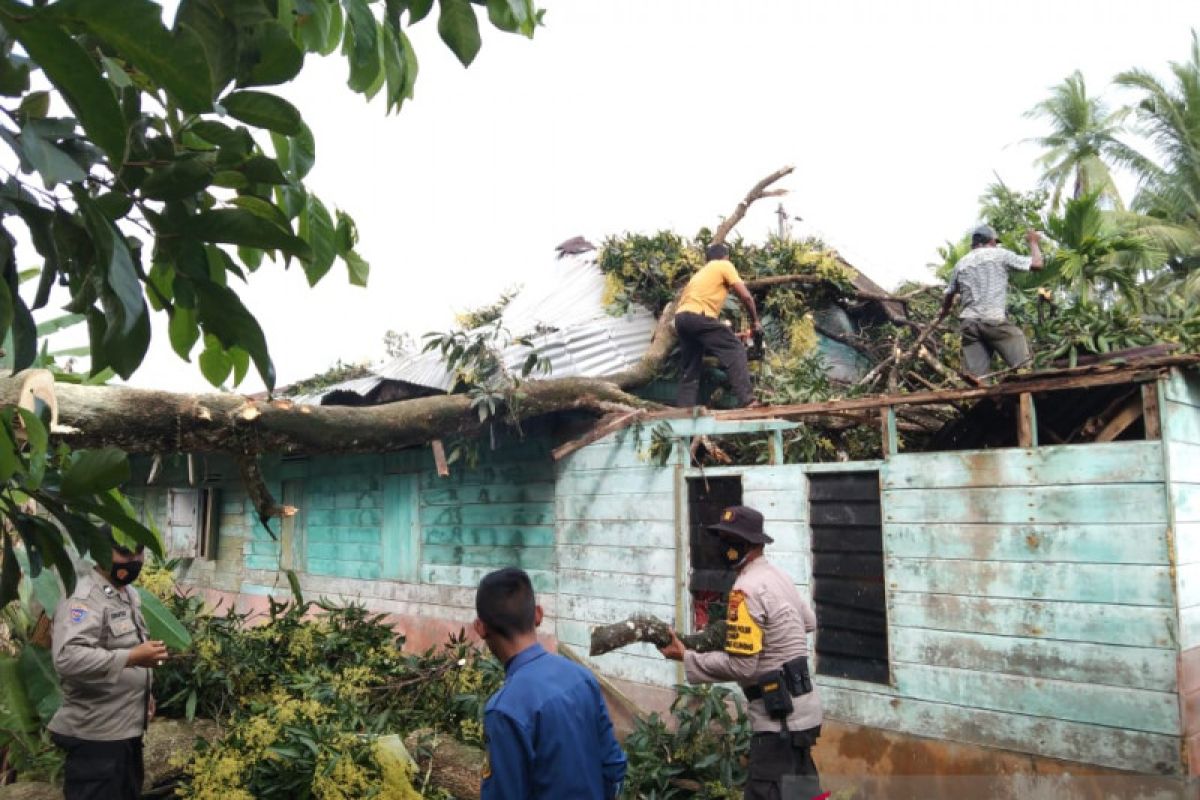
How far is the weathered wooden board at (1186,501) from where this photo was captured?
4.50 m

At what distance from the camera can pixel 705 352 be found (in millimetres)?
8289

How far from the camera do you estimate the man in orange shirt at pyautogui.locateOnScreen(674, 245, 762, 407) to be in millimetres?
7676

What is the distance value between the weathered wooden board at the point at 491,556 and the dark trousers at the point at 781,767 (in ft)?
12.5

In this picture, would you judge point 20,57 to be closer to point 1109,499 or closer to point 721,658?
point 721,658

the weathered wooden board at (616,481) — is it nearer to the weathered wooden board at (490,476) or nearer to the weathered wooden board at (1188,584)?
the weathered wooden board at (490,476)

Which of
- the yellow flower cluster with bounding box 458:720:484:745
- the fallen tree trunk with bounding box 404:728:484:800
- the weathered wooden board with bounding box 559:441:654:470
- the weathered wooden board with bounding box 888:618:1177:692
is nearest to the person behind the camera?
the weathered wooden board with bounding box 888:618:1177:692

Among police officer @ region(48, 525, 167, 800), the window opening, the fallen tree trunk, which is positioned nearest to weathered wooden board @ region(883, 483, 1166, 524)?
the fallen tree trunk

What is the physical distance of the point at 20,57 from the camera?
1.49m

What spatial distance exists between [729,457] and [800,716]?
301 centimetres

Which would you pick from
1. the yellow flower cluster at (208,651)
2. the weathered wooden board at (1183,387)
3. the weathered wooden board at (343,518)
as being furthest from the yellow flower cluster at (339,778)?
the weathered wooden board at (343,518)

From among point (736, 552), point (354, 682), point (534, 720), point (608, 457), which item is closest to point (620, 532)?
point (608, 457)

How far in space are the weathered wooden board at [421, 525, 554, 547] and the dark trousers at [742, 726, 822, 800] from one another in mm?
3892

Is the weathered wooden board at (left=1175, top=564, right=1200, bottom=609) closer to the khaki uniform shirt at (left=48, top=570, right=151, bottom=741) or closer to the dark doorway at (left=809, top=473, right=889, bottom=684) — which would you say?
the dark doorway at (left=809, top=473, right=889, bottom=684)

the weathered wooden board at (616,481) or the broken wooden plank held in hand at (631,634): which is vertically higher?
the weathered wooden board at (616,481)
